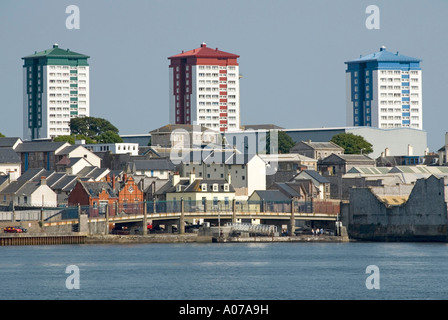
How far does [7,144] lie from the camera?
169m

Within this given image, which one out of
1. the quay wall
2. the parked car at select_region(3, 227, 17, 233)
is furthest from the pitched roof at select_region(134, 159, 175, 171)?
the parked car at select_region(3, 227, 17, 233)

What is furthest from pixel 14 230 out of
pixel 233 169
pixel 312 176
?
pixel 312 176

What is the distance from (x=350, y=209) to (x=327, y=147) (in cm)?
6283

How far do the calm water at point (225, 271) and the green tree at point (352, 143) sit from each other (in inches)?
3263

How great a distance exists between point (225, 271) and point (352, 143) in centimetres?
11448

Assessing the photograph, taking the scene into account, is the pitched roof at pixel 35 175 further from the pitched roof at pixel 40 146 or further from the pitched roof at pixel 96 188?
the pitched roof at pixel 40 146

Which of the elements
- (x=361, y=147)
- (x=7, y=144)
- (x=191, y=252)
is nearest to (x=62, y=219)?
(x=191, y=252)

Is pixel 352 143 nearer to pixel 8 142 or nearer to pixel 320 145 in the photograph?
pixel 320 145

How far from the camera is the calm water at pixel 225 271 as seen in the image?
2790 inches

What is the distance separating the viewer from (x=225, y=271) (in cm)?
8369

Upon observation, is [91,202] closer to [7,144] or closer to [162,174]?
[162,174]

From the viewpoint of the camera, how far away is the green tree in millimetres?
194275

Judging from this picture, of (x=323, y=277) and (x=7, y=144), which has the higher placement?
(x=7, y=144)

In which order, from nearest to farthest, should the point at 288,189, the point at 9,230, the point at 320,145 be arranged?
the point at 9,230 < the point at 288,189 < the point at 320,145
